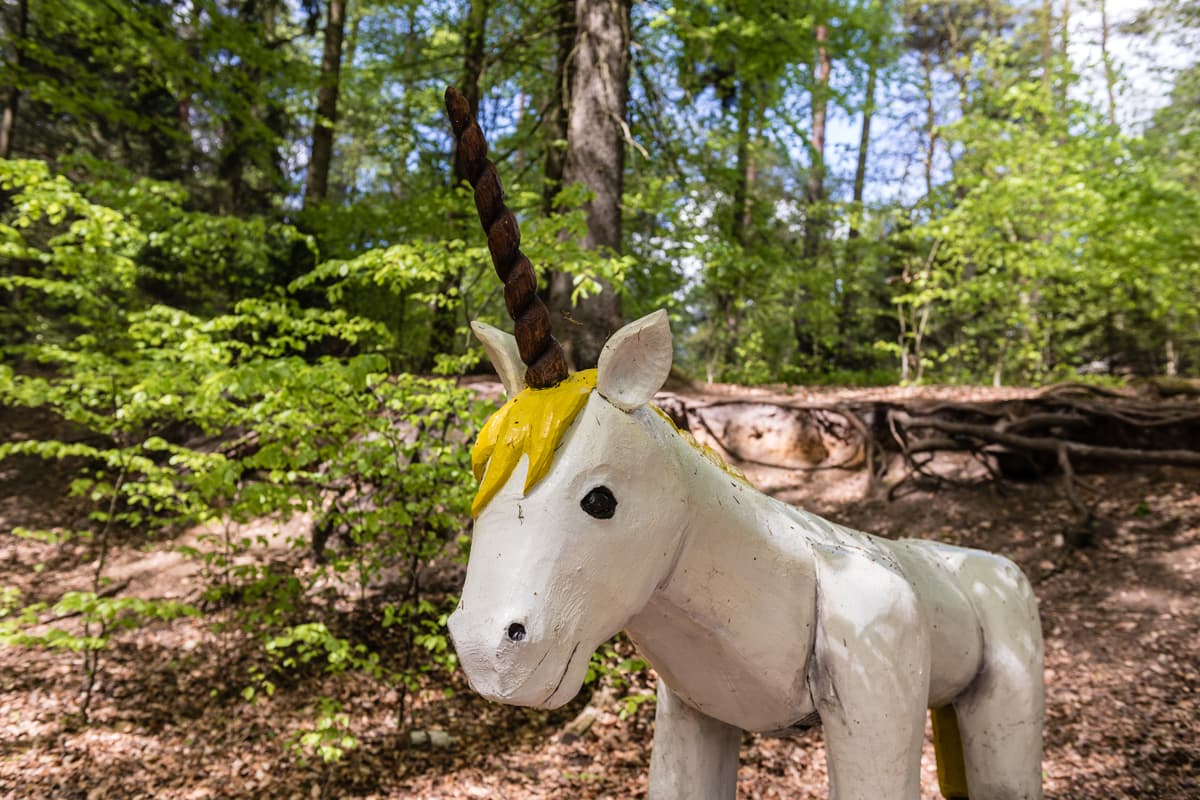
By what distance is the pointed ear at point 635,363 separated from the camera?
4.51 feet

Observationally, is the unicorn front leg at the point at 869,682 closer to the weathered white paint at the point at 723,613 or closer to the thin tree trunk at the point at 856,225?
the weathered white paint at the point at 723,613

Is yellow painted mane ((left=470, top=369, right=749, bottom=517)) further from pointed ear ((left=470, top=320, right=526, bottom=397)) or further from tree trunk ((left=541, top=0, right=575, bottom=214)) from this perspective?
tree trunk ((left=541, top=0, right=575, bottom=214))

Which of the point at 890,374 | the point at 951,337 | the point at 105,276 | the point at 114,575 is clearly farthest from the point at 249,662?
the point at 951,337

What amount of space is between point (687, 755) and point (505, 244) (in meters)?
1.50

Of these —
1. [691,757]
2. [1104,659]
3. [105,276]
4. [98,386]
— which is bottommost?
[1104,659]

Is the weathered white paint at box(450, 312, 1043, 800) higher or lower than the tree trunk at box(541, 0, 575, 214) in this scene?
lower

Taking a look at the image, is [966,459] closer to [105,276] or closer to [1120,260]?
[1120,260]

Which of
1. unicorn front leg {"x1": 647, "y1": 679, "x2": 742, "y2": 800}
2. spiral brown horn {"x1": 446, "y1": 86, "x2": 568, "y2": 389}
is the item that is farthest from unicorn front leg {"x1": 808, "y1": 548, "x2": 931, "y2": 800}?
spiral brown horn {"x1": 446, "y1": 86, "x2": 568, "y2": 389}

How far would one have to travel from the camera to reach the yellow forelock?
4.27ft

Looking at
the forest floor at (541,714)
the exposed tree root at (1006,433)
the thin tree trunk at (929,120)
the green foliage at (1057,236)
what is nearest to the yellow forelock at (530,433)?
the forest floor at (541,714)

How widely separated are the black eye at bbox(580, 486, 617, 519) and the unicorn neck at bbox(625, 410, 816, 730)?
219 millimetres

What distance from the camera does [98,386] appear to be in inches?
164

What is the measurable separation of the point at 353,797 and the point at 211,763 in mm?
1086

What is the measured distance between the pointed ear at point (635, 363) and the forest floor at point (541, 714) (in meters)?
2.31
